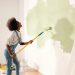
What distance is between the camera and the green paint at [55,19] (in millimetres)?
2852

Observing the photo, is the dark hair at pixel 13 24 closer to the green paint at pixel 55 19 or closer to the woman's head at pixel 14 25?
the woman's head at pixel 14 25

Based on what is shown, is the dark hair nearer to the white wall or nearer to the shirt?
the shirt

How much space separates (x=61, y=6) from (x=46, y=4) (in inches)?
21.2

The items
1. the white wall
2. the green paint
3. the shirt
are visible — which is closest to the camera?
the green paint

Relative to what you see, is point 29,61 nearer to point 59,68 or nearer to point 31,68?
point 31,68

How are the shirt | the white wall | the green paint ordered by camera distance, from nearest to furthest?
1. the green paint
2. the shirt
3. the white wall

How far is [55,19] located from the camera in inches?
126

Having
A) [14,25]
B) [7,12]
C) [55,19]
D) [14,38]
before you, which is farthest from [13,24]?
[7,12]

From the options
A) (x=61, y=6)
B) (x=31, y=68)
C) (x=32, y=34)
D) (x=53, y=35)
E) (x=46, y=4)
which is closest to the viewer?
(x=61, y=6)

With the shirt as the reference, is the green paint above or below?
above

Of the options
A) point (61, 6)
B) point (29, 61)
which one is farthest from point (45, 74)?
point (61, 6)

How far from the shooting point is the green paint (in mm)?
2852

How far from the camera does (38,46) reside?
156 inches

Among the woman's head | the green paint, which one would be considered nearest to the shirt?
the woman's head
